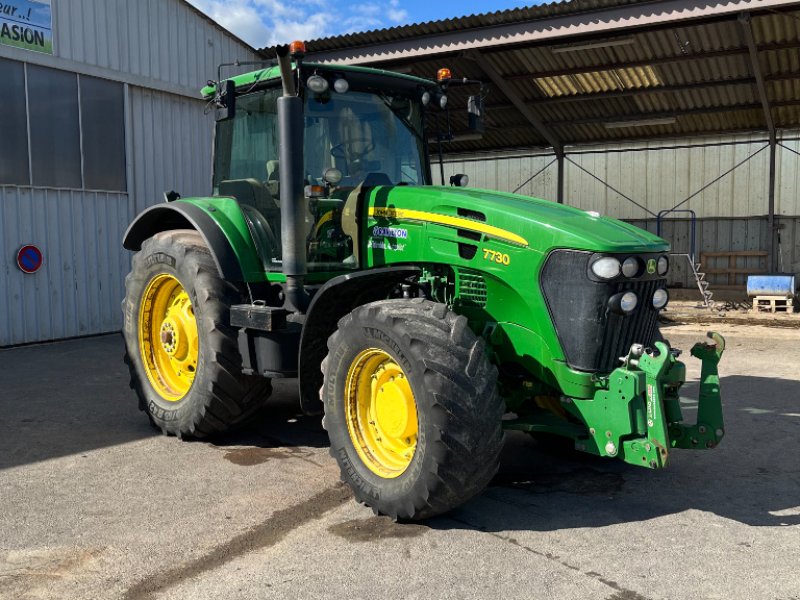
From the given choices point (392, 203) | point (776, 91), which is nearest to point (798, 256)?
point (776, 91)

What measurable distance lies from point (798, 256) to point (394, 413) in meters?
16.0

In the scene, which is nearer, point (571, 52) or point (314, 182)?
point (314, 182)

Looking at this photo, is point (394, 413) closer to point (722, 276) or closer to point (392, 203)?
point (392, 203)

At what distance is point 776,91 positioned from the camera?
44.4 ft

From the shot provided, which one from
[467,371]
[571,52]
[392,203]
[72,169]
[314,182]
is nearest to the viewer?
[467,371]

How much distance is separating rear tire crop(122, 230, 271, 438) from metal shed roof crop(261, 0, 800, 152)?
4.43 metres

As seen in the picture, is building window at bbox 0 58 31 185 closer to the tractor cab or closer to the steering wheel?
the tractor cab

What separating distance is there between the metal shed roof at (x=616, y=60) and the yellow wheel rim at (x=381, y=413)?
5394 millimetres

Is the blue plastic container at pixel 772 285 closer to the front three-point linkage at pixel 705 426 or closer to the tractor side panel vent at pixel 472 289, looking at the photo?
the front three-point linkage at pixel 705 426

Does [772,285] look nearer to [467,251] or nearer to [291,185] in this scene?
[467,251]

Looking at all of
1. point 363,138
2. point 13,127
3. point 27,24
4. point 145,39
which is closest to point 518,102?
point 145,39

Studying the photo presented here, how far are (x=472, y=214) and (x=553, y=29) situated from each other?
25.5ft

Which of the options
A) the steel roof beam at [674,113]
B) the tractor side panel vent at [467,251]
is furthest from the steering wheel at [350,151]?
the steel roof beam at [674,113]

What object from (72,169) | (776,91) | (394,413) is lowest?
(394,413)
